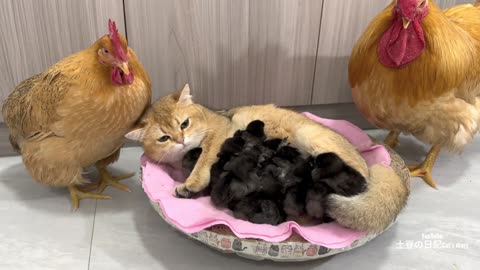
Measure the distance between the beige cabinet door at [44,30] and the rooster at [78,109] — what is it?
0.17m

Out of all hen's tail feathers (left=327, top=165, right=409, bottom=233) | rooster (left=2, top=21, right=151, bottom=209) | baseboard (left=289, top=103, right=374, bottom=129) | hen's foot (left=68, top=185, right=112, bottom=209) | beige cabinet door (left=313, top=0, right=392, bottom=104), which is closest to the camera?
hen's tail feathers (left=327, top=165, right=409, bottom=233)

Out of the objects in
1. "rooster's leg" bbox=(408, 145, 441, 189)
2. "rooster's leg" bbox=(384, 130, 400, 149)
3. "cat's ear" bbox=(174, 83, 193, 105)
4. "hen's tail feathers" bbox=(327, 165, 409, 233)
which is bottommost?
"rooster's leg" bbox=(408, 145, 441, 189)

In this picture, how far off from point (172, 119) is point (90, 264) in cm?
44

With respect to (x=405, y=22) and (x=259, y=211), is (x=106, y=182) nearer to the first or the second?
(x=259, y=211)

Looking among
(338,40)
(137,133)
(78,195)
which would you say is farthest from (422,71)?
(78,195)

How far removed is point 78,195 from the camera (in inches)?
57.4

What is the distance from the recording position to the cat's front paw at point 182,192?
127cm

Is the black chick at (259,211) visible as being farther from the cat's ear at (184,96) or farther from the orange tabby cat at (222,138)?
the cat's ear at (184,96)

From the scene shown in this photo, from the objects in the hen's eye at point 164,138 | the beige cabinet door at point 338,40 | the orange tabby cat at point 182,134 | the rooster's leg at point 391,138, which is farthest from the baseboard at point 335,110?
the hen's eye at point 164,138

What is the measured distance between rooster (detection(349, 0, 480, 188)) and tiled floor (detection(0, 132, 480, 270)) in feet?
0.68

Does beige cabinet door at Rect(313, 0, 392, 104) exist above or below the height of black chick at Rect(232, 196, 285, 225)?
above

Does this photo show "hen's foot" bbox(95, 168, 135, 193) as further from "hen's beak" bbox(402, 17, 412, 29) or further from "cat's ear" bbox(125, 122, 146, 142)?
"hen's beak" bbox(402, 17, 412, 29)

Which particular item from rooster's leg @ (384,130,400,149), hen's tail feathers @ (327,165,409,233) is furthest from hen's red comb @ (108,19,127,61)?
rooster's leg @ (384,130,400,149)

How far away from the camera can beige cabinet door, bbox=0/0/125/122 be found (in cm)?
139
